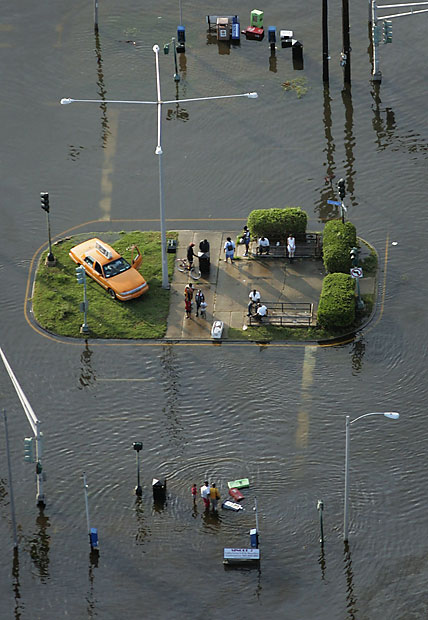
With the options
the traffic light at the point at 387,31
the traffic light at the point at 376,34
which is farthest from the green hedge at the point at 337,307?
the traffic light at the point at 387,31

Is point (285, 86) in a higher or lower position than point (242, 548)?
higher

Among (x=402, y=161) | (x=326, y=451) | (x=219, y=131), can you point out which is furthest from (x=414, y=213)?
(x=326, y=451)

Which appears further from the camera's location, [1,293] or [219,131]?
[219,131]

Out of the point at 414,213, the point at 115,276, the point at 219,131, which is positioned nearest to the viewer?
the point at 115,276

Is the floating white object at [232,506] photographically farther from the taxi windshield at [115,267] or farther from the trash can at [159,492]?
the taxi windshield at [115,267]

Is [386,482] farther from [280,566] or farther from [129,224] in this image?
[129,224]

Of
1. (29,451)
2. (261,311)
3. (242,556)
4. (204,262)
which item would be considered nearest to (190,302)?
(204,262)

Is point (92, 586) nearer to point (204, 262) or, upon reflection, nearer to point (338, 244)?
point (204, 262)
